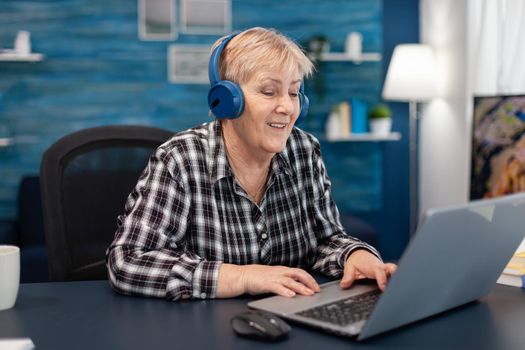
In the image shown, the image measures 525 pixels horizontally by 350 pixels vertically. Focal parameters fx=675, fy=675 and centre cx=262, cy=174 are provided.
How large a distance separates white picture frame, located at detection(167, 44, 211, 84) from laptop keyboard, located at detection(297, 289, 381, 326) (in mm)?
3446

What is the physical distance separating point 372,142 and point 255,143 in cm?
329

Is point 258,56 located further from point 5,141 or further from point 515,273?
point 5,141

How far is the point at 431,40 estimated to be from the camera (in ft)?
15.5

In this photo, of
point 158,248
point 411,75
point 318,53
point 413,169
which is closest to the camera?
point 158,248

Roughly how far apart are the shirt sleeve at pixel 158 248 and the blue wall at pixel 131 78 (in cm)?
296

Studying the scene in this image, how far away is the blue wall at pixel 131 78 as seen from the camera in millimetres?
4293

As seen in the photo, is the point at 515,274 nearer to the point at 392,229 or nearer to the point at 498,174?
the point at 498,174

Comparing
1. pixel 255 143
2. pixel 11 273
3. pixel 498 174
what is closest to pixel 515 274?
pixel 255 143

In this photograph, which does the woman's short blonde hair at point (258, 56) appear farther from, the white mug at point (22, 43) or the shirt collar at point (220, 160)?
the white mug at point (22, 43)

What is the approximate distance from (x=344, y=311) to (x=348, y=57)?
11.9ft

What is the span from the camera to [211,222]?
5.19 ft

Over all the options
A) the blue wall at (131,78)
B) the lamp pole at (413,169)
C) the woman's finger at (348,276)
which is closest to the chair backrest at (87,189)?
the woman's finger at (348,276)

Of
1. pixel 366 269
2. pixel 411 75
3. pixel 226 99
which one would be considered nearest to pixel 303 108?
pixel 226 99

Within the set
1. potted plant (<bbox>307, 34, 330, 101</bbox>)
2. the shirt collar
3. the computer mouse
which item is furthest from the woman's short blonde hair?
potted plant (<bbox>307, 34, 330, 101</bbox>)
